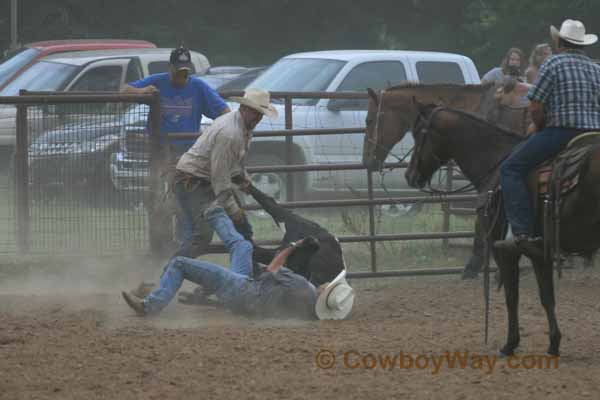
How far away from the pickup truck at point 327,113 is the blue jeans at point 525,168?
164 inches

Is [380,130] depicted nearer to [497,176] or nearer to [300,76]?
[497,176]

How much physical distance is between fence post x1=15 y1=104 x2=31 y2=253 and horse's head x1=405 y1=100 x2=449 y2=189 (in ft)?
14.9

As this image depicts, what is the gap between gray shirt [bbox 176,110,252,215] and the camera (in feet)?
31.8

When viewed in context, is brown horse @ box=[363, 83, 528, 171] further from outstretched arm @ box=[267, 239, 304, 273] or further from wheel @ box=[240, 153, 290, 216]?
outstretched arm @ box=[267, 239, 304, 273]

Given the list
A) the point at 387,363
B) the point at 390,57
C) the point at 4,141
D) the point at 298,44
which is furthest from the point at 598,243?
the point at 298,44

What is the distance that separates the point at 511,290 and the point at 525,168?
854 mm

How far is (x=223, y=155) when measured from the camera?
9.68 meters

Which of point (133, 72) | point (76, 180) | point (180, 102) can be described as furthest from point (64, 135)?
point (133, 72)

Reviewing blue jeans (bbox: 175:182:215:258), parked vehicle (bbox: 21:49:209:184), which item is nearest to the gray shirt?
blue jeans (bbox: 175:182:215:258)

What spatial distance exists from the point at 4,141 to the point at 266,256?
366cm

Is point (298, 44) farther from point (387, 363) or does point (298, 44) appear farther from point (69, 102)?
point (387, 363)

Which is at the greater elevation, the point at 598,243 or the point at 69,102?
the point at 69,102

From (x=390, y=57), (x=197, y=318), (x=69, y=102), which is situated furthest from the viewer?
(x=390, y=57)

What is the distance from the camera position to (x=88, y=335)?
8594 mm
